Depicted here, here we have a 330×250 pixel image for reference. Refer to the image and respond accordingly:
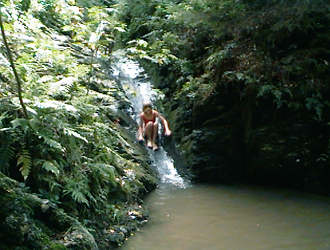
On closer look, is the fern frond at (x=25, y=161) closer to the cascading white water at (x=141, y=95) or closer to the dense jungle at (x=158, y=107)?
the dense jungle at (x=158, y=107)

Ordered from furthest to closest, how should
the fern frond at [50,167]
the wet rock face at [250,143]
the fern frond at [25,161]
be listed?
the wet rock face at [250,143] < the fern frond at [50,167] < the fern frond at [25,161]

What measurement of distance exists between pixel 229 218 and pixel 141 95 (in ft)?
18.8

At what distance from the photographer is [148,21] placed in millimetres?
12930

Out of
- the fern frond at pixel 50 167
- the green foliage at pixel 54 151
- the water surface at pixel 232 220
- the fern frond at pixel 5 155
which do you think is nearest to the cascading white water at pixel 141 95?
the water surface at pixel 232 220

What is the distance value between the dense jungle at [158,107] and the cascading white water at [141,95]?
260mm

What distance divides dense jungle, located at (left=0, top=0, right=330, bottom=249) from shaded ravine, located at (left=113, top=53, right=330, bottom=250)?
1.16ft

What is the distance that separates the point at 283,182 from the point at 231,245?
12.7 feet

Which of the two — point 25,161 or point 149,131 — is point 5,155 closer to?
point 25,161

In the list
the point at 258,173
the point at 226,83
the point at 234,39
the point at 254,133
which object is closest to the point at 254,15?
the point at 234,39

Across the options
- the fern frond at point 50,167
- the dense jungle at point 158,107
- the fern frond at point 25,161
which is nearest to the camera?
the fern frond at point 25,161

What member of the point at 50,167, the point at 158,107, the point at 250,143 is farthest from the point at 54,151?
the point at 158,107

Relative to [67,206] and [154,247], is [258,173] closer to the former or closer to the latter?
[154,247]

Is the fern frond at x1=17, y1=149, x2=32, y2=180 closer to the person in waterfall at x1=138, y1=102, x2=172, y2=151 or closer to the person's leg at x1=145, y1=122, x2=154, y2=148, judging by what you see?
the person in waterfall at x1=138, y1=102, x2=172, y2=151

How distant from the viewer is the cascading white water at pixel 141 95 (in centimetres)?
893
